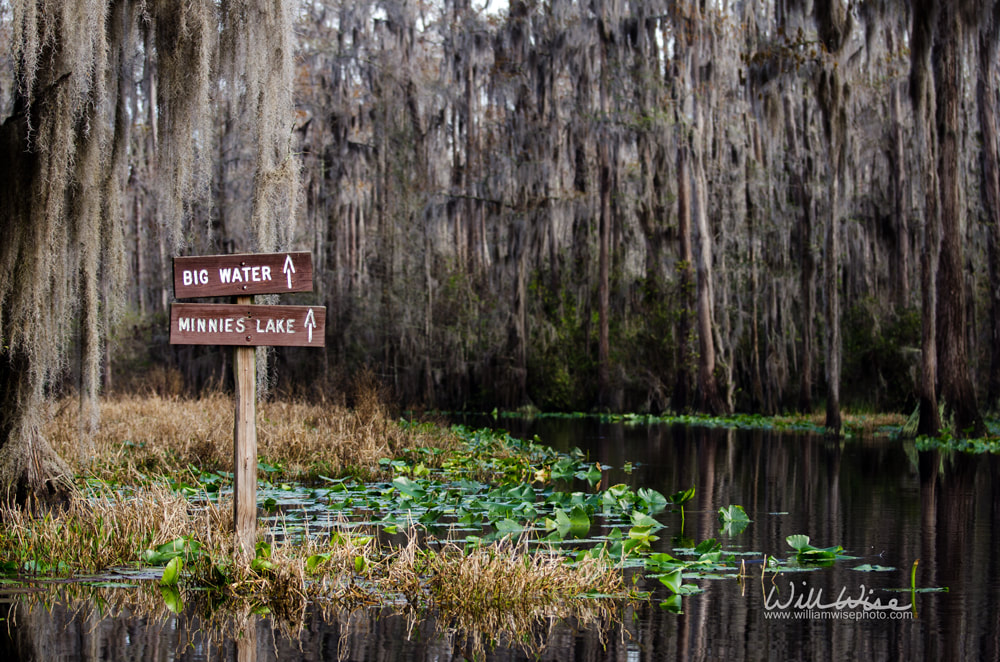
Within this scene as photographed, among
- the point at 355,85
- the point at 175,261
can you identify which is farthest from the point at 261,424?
the point at 355,85

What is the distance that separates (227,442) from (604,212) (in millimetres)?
21896

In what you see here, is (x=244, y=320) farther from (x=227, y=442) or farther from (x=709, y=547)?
(x=227, y=442)

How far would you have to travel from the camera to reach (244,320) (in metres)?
6.27

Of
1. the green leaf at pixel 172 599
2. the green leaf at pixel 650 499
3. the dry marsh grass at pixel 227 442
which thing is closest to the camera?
the green leaf at pixel 172 599

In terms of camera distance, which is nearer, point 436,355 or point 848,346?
point 848,346

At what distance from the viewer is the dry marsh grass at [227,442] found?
37.6 feet

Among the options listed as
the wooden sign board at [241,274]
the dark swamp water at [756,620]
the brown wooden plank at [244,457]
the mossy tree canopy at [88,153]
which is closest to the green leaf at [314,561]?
the dark swamp water at [756,620]

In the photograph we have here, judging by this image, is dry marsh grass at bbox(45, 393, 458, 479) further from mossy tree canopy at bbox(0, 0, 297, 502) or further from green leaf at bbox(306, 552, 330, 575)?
green leaf at bbox(306, 552, 330, 575)

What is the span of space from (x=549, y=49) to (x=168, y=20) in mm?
24318

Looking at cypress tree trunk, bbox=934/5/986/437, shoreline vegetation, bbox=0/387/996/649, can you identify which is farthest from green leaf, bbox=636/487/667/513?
cypress tree trunk, bbox=934/5/986/437

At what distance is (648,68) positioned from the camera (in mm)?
30172

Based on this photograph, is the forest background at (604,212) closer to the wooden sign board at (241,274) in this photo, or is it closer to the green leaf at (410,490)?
the green leaf at (410,490)

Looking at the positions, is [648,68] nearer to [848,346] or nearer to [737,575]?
[848,346]

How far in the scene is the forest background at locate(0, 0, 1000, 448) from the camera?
2661 cm
